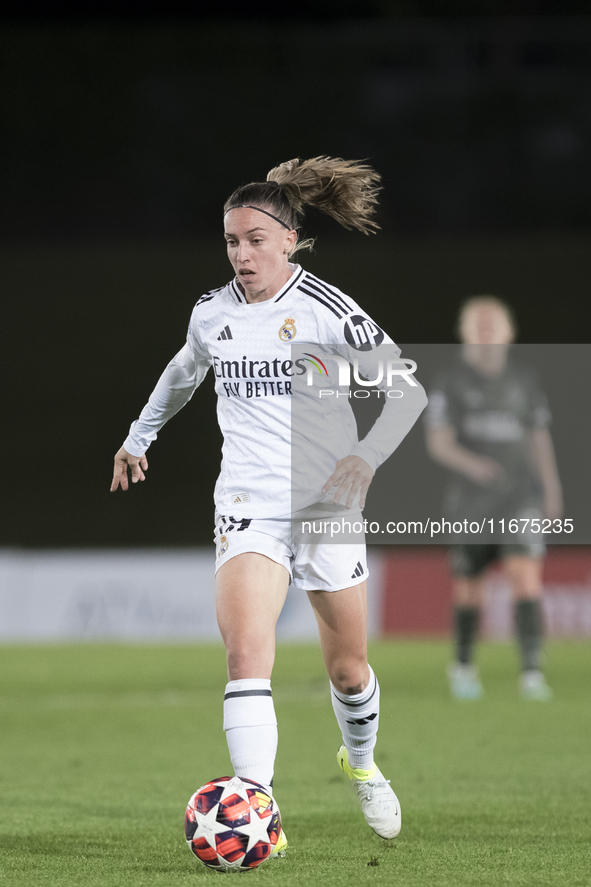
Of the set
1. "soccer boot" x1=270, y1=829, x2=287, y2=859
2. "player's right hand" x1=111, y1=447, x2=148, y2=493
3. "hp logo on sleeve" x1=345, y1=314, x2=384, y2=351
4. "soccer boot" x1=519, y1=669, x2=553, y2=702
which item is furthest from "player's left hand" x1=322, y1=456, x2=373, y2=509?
"soccer boot" x1=519, y1=669, x2=553, y2=702

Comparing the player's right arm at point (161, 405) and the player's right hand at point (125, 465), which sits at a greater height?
the player's right arm at point (161, 405)

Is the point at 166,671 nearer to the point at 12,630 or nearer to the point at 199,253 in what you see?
the point at 12,630

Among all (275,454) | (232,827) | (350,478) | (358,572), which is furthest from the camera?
(358,572)

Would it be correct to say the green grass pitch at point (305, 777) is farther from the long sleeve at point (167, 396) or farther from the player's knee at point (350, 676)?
the long sleeve at point (167, 396)

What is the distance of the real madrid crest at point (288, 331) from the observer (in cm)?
377

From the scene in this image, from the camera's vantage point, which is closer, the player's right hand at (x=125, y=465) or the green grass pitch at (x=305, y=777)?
the green grass pitch at (x=305, y=777)

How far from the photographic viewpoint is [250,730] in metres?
3.43

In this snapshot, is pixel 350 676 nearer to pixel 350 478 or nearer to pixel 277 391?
pixel 350 478

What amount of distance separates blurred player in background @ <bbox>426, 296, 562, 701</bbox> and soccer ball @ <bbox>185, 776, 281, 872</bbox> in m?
5.03

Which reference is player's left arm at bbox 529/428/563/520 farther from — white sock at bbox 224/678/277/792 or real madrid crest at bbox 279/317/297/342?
white sock at bbox 224/678/277/792

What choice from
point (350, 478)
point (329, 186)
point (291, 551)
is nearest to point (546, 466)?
point (329, 186)

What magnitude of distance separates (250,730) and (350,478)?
2.57 ft

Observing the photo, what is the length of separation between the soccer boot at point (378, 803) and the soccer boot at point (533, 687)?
428cm

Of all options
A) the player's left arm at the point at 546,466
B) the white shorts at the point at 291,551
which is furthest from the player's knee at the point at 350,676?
the player's left arm at the point at 546,466
